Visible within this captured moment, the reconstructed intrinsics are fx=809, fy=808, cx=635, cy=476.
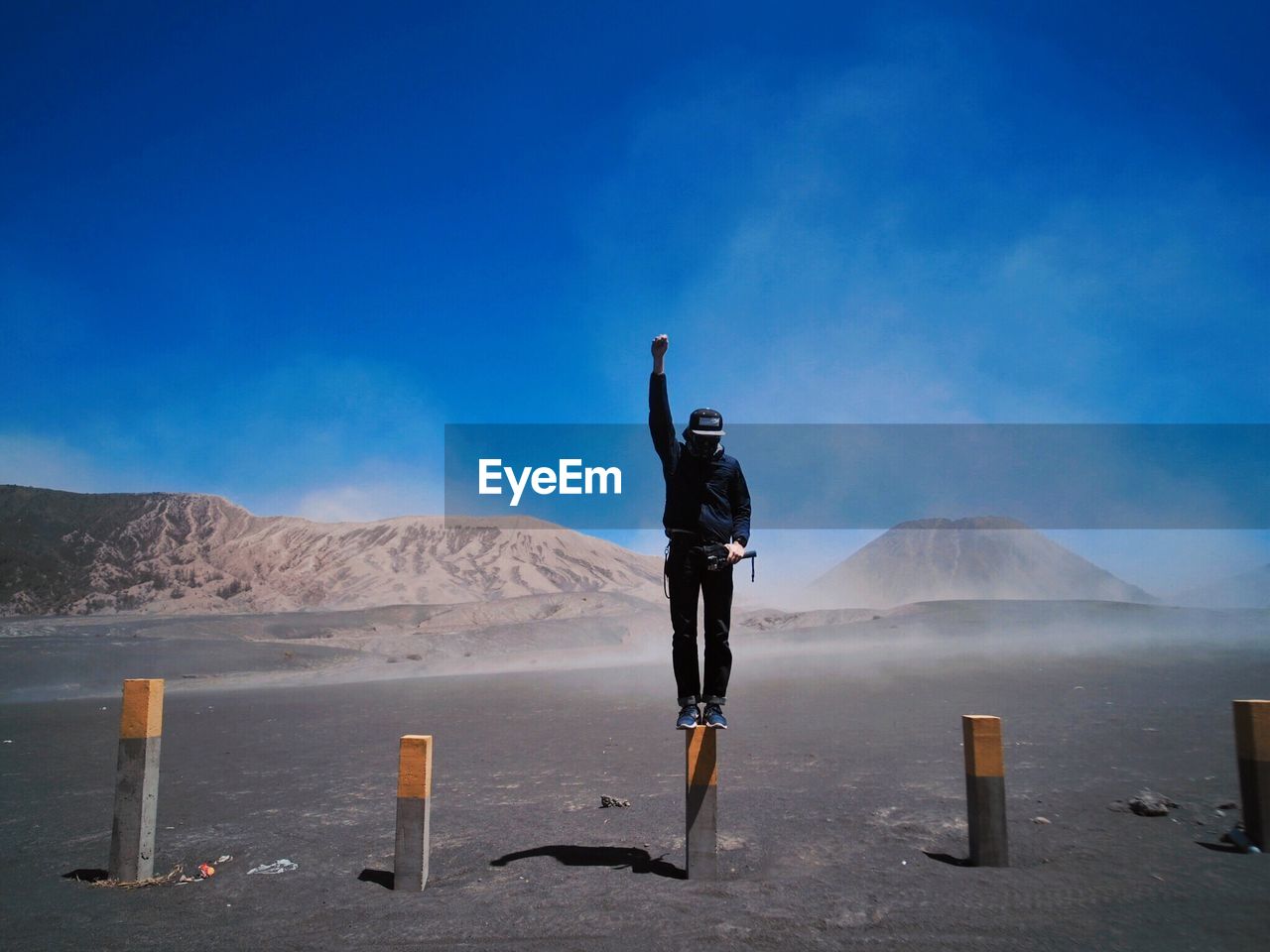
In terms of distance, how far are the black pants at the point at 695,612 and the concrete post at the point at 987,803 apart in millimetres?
1830

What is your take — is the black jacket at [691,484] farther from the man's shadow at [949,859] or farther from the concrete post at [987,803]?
the man's shadow at [949,859]

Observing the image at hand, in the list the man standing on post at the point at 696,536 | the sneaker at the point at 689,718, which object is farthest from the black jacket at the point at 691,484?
the sneaker at the point at 689,718

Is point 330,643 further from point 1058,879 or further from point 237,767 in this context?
point 1058,879

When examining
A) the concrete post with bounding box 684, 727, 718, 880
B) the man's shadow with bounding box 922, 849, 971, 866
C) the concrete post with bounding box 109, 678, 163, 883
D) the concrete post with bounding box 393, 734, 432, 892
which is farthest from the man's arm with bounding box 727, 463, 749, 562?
the concrete post with bounding box 109, 678, 163, 883

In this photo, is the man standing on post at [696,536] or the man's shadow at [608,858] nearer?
the man standing on post at [696,536]

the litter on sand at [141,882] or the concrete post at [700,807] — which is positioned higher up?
the concrete post at [700,807]

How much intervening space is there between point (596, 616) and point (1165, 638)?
1033 inches

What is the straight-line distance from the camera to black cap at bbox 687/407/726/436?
5195mm

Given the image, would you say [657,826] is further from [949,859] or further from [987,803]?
[987,803]

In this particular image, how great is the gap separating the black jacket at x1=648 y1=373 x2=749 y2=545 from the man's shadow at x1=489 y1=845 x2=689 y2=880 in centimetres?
227

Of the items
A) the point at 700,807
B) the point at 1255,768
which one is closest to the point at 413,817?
the point at 700,807

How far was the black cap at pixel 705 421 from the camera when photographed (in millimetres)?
5195

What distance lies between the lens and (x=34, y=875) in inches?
223

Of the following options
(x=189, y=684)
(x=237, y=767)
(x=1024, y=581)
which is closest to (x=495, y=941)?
(x=237, y=767)
